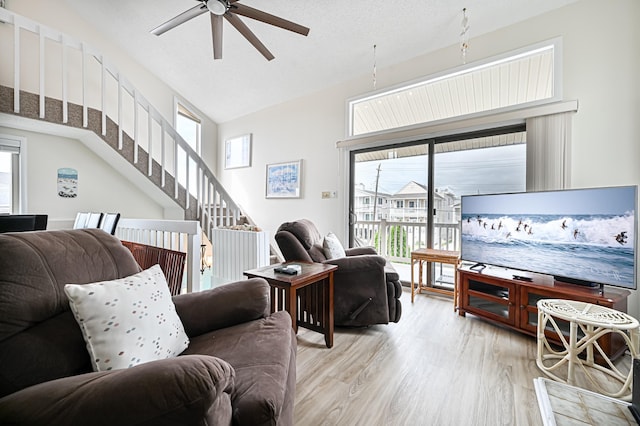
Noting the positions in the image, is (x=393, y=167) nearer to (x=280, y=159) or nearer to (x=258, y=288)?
(x=280, y=159)

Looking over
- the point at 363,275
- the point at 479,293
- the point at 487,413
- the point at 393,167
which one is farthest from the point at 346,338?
the point at 393,167

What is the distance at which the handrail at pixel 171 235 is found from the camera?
2.23 m

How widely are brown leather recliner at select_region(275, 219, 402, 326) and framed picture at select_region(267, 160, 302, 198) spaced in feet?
6.99

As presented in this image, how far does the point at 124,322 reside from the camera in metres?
0.97

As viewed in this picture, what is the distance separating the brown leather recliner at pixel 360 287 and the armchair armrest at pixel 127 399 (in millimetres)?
1676

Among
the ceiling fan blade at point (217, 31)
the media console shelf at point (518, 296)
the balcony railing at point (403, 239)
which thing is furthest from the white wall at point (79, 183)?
the media console shelf at point (518, 296)

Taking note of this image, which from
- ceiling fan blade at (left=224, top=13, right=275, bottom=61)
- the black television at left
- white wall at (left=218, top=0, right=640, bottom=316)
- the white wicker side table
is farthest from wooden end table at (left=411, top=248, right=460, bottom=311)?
the black television at left

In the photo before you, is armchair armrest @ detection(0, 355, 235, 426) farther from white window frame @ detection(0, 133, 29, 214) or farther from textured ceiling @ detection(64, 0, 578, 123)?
white window frame @ detection(0, 133, 29, 214)

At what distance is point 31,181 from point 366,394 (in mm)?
4418

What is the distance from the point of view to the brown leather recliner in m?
2.29

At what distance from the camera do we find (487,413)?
142cm

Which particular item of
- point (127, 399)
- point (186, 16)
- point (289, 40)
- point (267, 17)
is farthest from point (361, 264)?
point (289, 40)

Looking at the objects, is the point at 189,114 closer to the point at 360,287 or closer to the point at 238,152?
the point at 238,152

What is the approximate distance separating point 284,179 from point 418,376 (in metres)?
3.48
